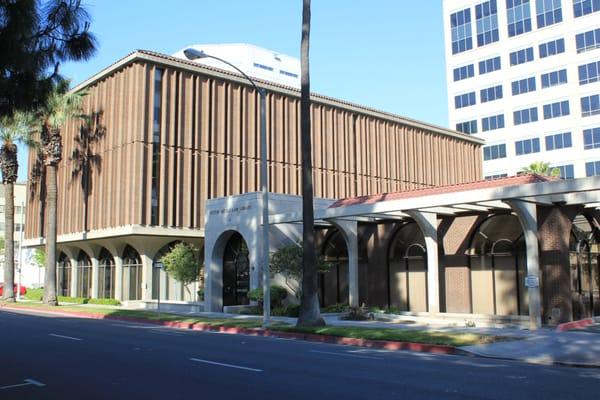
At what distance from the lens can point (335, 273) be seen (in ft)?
109

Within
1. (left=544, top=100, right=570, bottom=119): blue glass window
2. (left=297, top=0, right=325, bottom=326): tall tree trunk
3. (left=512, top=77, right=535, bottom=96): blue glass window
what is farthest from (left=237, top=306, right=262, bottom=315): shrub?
(left=512, top=77, right=535, bottom=96): blue glass window

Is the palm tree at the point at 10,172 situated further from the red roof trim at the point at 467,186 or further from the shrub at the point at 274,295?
the red roof trim at the point at 467,186

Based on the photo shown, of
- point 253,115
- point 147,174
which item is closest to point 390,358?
point 147,174

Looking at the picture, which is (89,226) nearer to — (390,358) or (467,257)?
(467,257)

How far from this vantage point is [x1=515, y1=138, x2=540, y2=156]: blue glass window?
66.1 m

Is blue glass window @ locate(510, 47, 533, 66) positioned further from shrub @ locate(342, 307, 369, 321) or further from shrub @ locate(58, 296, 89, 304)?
shrub @ locate(58, 296, 89, 304)

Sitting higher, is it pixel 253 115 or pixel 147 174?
pixel 253 115

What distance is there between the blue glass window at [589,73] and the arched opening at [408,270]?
4206 cm

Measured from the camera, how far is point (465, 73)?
73.4m

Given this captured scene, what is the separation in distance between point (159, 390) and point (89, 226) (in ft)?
130

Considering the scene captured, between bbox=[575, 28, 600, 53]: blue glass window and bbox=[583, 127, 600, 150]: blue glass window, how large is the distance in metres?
8.07

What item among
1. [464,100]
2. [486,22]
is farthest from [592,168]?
[486,22]

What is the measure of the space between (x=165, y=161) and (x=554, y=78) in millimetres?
42867

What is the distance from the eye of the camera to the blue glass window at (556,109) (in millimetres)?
63438
